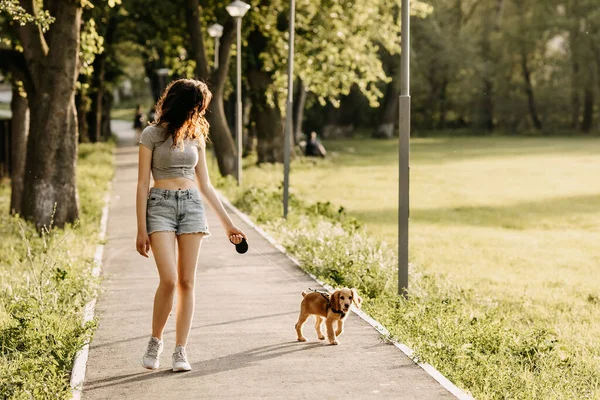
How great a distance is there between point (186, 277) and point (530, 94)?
67913mm

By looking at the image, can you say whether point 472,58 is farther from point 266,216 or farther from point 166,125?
point 166,125

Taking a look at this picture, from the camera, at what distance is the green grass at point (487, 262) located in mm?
7633

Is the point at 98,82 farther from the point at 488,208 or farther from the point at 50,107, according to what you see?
the point at 50,107

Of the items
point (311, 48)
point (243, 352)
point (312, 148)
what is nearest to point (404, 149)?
point (243, 352)

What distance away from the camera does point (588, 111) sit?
72562 mm

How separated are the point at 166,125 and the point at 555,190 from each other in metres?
25.5

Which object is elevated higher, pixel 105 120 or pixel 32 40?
pixel 32 40

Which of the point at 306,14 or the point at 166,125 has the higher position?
the point at 306,14

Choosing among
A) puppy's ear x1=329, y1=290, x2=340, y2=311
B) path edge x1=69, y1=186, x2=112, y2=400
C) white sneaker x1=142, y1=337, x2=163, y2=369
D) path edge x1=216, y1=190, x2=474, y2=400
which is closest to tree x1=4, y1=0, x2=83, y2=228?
path edge x1=69, y1=186, x2=112, y2=400

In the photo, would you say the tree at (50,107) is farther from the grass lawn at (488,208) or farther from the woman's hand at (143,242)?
the woman's hand at (143,242)

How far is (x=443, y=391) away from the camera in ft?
21.2

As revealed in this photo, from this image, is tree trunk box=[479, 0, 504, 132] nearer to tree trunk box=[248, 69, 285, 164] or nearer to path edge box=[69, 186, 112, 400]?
tree trunk box=[248, 69, 285, 164]

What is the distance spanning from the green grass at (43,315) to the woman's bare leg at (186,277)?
0.84 meters

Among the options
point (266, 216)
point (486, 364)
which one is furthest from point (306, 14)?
point (486, 364)
